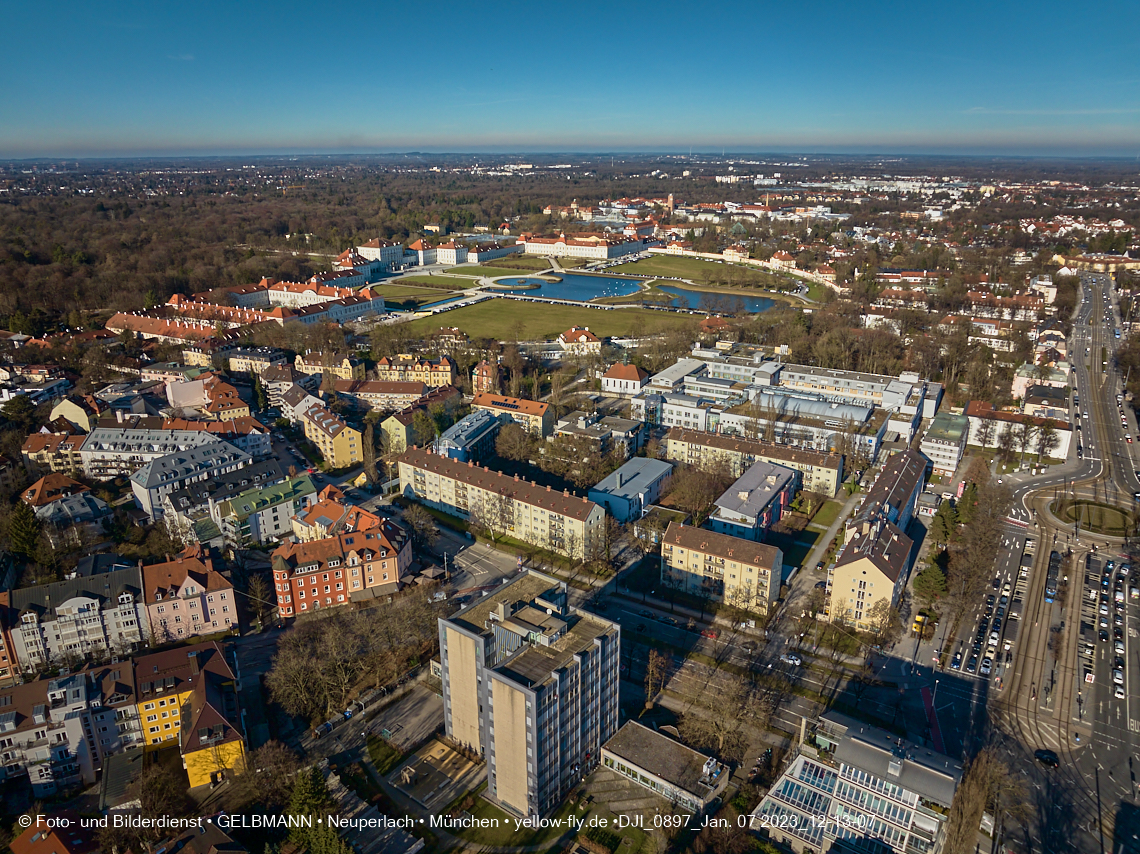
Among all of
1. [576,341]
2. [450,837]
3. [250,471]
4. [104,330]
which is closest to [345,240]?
[104,330]

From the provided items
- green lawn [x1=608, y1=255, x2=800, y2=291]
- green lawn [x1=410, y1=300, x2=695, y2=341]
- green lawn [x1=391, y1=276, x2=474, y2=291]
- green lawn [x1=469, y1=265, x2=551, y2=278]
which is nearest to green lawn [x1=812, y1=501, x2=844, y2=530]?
green lawn [x1=410, y1=300, x2=695, y2=341]

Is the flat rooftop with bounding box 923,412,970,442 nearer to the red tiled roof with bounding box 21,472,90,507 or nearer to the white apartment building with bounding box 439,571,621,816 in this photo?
the white apartment building with bounding box 439,571,621,816

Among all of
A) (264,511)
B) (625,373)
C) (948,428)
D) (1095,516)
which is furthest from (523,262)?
(1095,516)

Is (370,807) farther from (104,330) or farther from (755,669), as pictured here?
(104,330)

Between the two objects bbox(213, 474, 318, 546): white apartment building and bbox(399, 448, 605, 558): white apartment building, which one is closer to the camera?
bbox(399, 448, 605, 558): white apartment building

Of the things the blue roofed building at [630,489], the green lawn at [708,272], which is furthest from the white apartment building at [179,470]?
the green lawn at [708,272]

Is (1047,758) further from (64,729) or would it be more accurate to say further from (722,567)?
(64,729)
